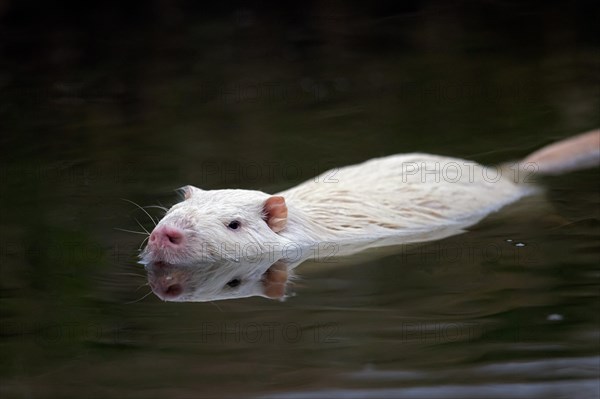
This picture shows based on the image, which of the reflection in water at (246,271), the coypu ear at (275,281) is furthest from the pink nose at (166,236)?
the coypu ear at (275,281)

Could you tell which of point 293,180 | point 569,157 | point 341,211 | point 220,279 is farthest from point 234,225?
point 569,157

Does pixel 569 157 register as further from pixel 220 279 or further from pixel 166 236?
pixel 166 236

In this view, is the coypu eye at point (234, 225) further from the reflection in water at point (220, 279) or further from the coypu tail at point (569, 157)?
the coypu tail at point (569, 157)

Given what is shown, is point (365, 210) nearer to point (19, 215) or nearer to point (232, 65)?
point (19, 215)

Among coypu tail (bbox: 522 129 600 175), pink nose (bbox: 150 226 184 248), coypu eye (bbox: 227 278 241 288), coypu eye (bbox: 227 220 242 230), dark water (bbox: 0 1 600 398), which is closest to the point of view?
dark water (bbox: 0 1 600 398)

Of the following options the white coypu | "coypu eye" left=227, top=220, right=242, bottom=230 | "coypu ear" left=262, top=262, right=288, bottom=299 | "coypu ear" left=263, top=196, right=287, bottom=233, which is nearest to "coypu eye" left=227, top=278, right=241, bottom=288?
"coypu ear" left=262, top=262, right=288, bottom=299

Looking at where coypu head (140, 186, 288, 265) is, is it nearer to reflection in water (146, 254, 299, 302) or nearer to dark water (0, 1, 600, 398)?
reflection in water (146, 254, 299, 302)
